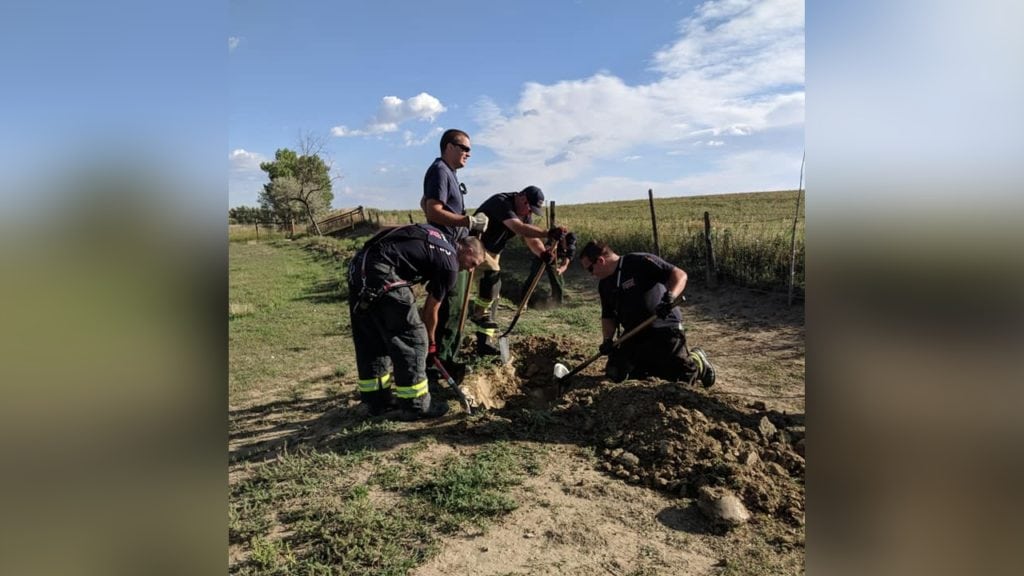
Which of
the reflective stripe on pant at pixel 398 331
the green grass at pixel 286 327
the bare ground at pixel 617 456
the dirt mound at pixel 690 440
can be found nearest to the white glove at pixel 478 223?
the reflective stripe on pant at pixel 398 331

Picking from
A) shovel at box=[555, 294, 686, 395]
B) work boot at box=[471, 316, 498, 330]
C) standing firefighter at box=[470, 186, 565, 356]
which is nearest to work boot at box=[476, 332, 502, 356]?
standing firefighter at box=[470, 186, 565, 356]

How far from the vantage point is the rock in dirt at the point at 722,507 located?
10.1ft

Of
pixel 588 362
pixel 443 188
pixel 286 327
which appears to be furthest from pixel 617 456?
pixel 286 327

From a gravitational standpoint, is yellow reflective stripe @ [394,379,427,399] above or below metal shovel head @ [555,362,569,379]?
above

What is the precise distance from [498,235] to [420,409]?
90.9 inches

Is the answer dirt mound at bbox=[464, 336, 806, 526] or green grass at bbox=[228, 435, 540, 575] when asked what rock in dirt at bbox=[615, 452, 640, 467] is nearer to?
dirt mound at bbox=[464, 336, 806, 526]

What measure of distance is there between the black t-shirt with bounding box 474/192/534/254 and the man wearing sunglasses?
0.31 m

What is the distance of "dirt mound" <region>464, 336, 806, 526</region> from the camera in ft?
11.2

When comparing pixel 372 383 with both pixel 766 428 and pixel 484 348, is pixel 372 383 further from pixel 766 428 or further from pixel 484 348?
pixel 766 428

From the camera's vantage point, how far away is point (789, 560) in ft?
9.15

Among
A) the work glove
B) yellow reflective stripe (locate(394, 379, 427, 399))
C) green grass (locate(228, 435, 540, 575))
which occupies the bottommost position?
green grass (locate(228, 435, 540, 575))
